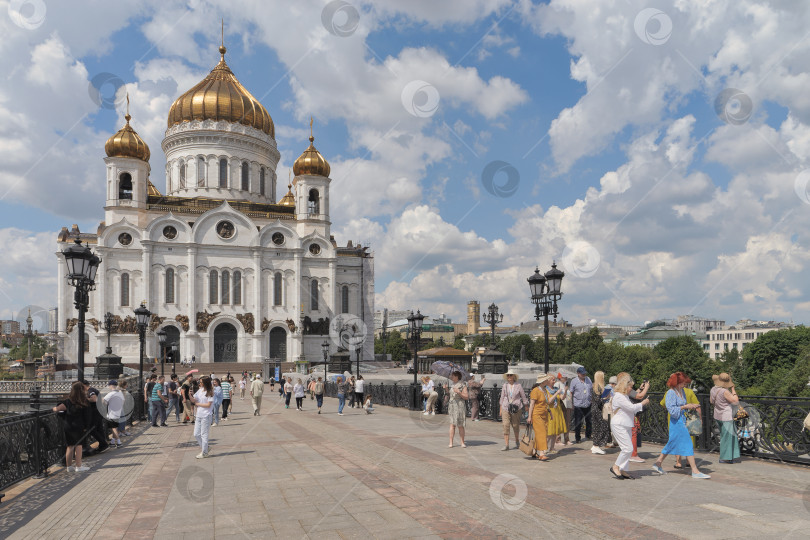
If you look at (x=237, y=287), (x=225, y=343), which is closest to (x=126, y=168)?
(x=237, y=287)

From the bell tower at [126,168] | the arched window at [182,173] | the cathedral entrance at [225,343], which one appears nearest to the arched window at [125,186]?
the bell tower at [126,168]

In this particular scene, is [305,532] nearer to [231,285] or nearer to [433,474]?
[433,474]

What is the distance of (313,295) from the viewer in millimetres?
61125

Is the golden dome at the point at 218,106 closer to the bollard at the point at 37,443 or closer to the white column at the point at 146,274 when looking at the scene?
the white column at the point at 146,274

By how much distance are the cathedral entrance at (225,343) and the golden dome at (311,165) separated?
17.5m

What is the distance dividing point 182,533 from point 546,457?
20.8 feet

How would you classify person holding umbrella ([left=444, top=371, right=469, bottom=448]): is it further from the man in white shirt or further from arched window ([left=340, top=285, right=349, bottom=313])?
arched window ([left=340, top=285, right=349, bottom=313])

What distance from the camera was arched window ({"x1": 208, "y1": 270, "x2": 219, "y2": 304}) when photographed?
5681 cm

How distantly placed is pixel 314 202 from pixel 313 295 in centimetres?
1007

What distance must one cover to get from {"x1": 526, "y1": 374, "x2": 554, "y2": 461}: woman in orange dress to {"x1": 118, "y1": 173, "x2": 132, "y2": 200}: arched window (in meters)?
55.2

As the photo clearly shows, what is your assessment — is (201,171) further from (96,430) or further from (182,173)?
(96,430)

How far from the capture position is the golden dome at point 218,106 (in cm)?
6175

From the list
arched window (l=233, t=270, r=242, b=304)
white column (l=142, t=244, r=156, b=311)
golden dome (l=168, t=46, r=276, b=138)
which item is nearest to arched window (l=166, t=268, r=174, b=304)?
white column (l=142, t=244, r=156, b=311)

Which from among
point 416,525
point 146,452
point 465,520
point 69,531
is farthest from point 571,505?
point 146,452
